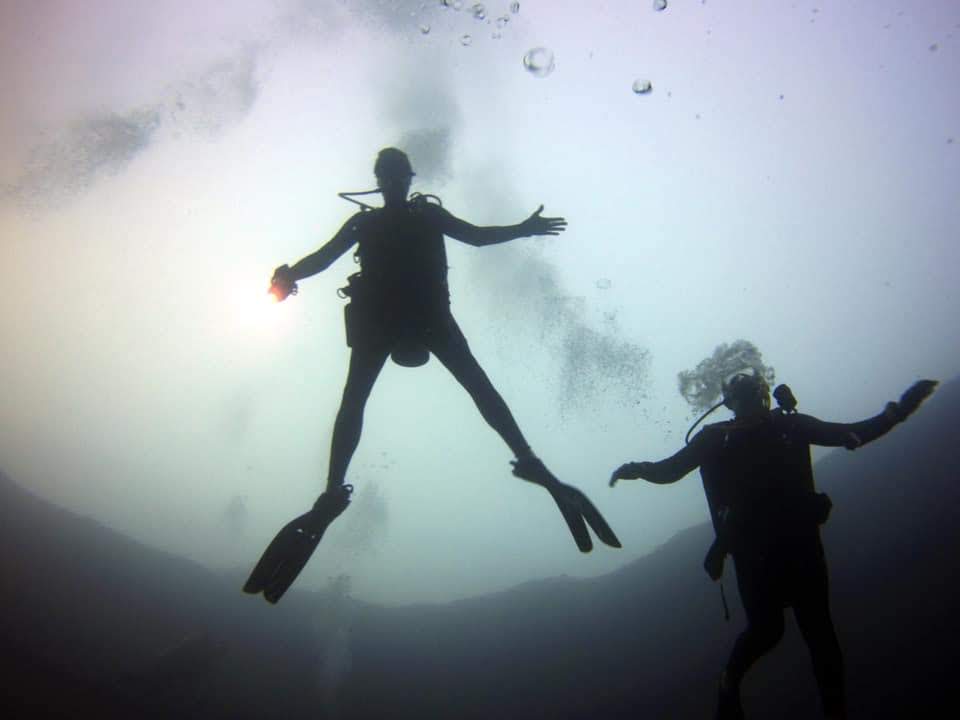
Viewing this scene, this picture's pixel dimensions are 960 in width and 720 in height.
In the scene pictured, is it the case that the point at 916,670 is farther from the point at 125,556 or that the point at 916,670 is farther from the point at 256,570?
the point at 125,556

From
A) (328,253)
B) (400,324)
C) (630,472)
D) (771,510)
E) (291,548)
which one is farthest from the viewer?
(630,472)

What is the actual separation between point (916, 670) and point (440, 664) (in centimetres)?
2612

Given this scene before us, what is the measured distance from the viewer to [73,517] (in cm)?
4631

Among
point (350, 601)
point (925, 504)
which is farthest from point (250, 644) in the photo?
point (925, 504)

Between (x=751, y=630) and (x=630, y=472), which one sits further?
(x=630, y=472)

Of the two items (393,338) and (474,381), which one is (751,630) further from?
(393,338)

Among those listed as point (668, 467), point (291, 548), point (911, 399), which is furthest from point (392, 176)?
point (911, 399)

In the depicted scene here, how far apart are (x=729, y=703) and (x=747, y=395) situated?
2.84 metres

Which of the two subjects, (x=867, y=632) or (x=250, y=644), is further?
(x=250, y=644)

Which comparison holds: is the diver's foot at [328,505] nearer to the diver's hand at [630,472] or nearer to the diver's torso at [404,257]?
the diver's torso at [404,257]

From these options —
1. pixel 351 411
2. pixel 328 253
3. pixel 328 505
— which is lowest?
pixel 328 505

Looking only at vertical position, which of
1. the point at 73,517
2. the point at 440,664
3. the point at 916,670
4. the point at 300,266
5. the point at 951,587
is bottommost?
the point at 440,664

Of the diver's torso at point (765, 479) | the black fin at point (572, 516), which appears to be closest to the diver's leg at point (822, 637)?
the diver's torso at point (765, 479)

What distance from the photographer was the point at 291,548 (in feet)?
11.2
